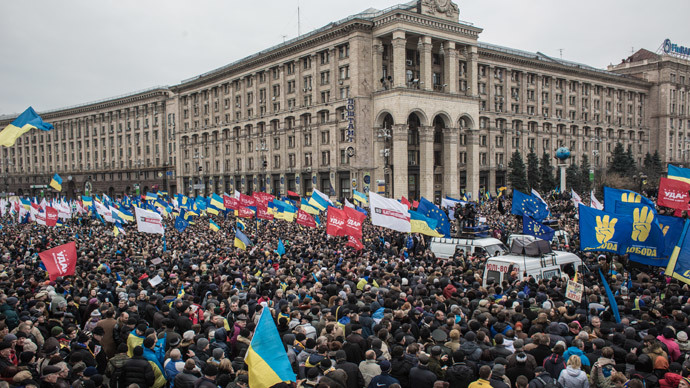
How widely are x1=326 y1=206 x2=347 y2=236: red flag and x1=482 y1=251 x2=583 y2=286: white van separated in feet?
21.5

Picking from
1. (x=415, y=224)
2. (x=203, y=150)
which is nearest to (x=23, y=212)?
(x=415, y=224)

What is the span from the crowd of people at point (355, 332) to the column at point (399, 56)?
133 feet

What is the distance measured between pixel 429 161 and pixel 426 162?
14.4 inches

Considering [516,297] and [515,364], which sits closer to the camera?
[515,364]

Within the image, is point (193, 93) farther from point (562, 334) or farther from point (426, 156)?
point (562, 334)

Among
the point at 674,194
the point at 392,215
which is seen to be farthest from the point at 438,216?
the point at 674,194

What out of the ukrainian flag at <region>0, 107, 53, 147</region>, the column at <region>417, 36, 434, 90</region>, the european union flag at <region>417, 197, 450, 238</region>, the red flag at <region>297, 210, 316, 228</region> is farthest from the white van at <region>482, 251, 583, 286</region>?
the column at <region>417, 36, 434, 90</region>

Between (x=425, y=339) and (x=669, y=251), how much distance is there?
313 inches

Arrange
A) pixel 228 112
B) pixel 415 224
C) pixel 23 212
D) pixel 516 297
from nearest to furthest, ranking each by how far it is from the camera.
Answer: pixel 516 297 → pixel 415 224 → pixel 23 212 → pixel 228 112

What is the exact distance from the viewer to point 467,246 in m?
18.9

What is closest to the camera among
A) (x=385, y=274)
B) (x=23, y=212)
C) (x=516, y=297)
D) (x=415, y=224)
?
(x=516, y=297)

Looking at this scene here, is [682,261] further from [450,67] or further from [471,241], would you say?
[450,67]

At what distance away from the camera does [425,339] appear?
8414mm

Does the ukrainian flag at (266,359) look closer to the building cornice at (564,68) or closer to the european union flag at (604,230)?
the european union flag at (604,230)
